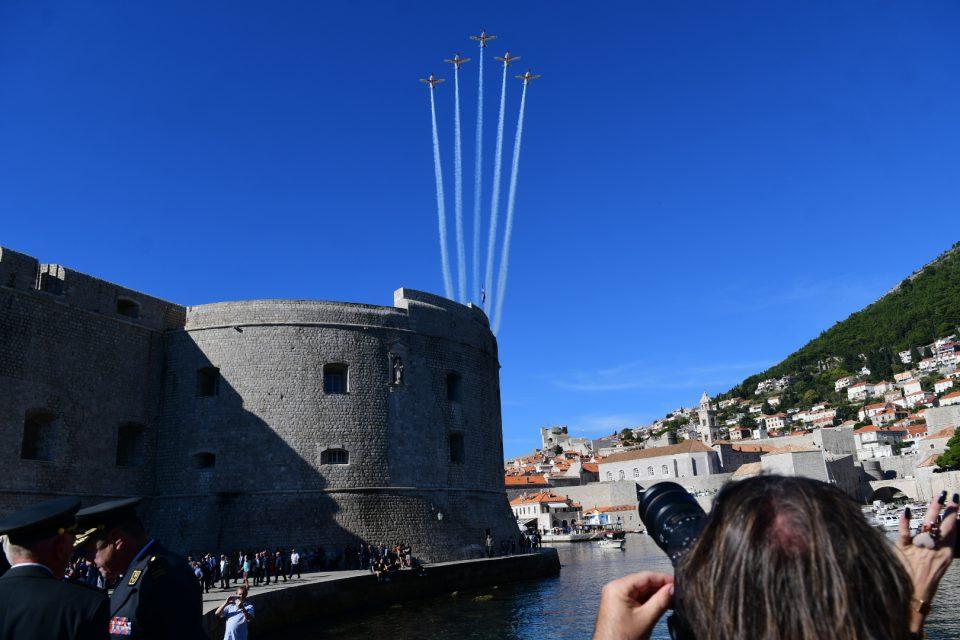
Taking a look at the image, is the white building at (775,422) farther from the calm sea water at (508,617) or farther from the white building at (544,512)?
the calm sea water at (508,617)

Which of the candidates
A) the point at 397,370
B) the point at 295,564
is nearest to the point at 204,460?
the point at 295,564

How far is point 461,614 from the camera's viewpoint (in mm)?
15164

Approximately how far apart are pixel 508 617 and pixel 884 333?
125 metres

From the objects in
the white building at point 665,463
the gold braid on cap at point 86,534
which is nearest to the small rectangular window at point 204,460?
the gold braid on cap at point 86,534

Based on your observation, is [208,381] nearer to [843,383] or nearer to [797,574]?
[797,574]

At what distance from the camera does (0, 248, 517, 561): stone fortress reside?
17.2 metres

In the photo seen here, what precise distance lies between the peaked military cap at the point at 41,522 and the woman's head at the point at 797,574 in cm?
218

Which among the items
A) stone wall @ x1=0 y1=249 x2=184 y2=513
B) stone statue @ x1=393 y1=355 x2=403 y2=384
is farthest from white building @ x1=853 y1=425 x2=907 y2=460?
stone wall @ x1=0 y1=249 x2=184 y2=513

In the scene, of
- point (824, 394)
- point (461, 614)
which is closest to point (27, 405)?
point (461, 614)

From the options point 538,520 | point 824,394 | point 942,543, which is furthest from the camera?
point 824,394

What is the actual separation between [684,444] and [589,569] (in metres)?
47.2

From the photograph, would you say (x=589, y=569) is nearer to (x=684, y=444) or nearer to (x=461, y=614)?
(x=461, y=614)

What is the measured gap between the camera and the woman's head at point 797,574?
3.46ft

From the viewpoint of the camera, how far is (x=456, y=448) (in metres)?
22.8
